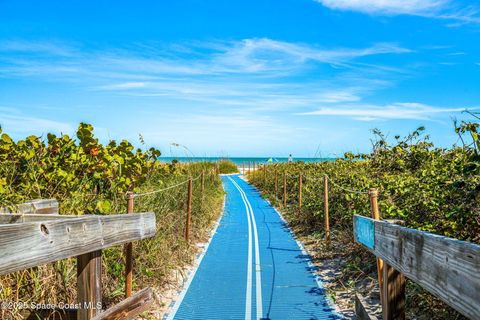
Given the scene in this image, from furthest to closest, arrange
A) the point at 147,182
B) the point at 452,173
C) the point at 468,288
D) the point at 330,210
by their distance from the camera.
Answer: the point at 330,210
the point at 147,182
the point at 452,173
the point at 468,288

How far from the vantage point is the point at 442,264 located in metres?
2.02

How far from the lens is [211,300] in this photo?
7.20m

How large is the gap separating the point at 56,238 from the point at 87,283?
876 mm

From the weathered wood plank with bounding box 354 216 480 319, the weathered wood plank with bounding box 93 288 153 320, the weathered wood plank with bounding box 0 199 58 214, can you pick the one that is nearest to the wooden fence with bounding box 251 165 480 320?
the weathered wood plank with bounding box 354 216 480 319

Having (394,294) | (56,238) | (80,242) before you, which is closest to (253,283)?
(394,294)

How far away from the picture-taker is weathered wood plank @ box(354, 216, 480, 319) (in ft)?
5.70

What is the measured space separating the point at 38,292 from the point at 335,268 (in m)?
6.30

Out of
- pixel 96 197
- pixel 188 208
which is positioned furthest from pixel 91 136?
pixel 188 208

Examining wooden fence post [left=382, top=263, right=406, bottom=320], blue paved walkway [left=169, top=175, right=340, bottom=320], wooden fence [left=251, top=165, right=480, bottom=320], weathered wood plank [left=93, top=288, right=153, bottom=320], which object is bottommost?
blue paved walkway [left=169, top=175, right=340, bottom=320]

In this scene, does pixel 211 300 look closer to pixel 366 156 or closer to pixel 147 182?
pixel 147 182

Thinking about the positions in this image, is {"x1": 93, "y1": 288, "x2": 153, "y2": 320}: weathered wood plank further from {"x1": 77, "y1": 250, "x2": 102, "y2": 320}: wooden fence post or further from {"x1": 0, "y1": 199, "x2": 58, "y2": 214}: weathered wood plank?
{"x1": 0, "y1": 199, "x2": 58, "y2": 214}: weathered wood plank

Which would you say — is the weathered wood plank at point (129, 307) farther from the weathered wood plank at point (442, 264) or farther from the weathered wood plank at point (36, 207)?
the weathered wood plank at point (442, 264)

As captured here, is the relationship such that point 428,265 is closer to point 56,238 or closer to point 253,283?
point 56,238

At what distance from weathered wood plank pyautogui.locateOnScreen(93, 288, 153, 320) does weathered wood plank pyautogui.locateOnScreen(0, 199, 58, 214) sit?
1.35m
